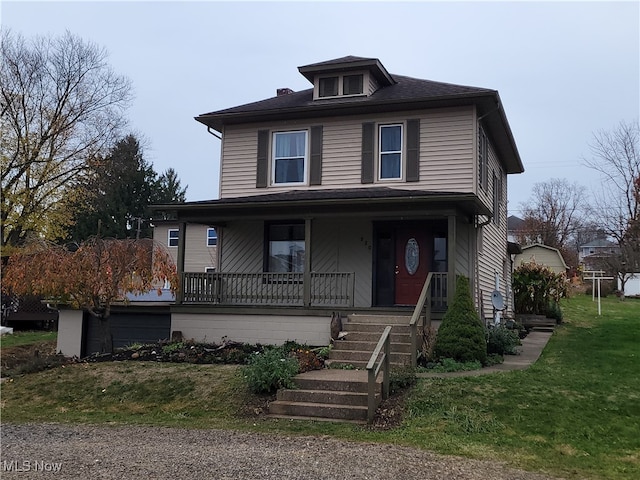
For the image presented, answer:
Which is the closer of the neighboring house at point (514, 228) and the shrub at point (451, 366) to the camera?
the shrub at point (451, 366)

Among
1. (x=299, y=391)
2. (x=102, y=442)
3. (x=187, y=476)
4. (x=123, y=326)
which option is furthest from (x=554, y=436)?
(x=123, y=326)

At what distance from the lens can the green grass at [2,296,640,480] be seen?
719 cm

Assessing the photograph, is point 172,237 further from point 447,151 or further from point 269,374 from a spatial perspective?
point 269,374

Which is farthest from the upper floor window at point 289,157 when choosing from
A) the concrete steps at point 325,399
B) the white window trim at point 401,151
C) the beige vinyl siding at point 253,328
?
the concrete steps at point 325,399

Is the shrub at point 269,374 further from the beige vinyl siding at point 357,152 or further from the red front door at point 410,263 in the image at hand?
the beige vinyl siding at point 357,152

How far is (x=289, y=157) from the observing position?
1619 cm

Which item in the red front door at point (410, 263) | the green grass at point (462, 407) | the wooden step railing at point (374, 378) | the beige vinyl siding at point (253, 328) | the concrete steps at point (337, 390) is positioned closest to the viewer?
the green grass at point (462, 407)

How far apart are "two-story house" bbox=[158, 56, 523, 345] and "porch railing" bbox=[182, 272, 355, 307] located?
0.04 metres

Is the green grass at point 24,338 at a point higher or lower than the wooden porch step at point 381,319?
lower

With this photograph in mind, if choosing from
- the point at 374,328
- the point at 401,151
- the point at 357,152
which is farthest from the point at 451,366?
the point at 357,152

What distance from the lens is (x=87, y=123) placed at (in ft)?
105

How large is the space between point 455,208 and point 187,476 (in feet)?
28.0

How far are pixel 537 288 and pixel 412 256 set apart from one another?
28.4 ft

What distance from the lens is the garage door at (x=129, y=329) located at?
1520 centimetres
